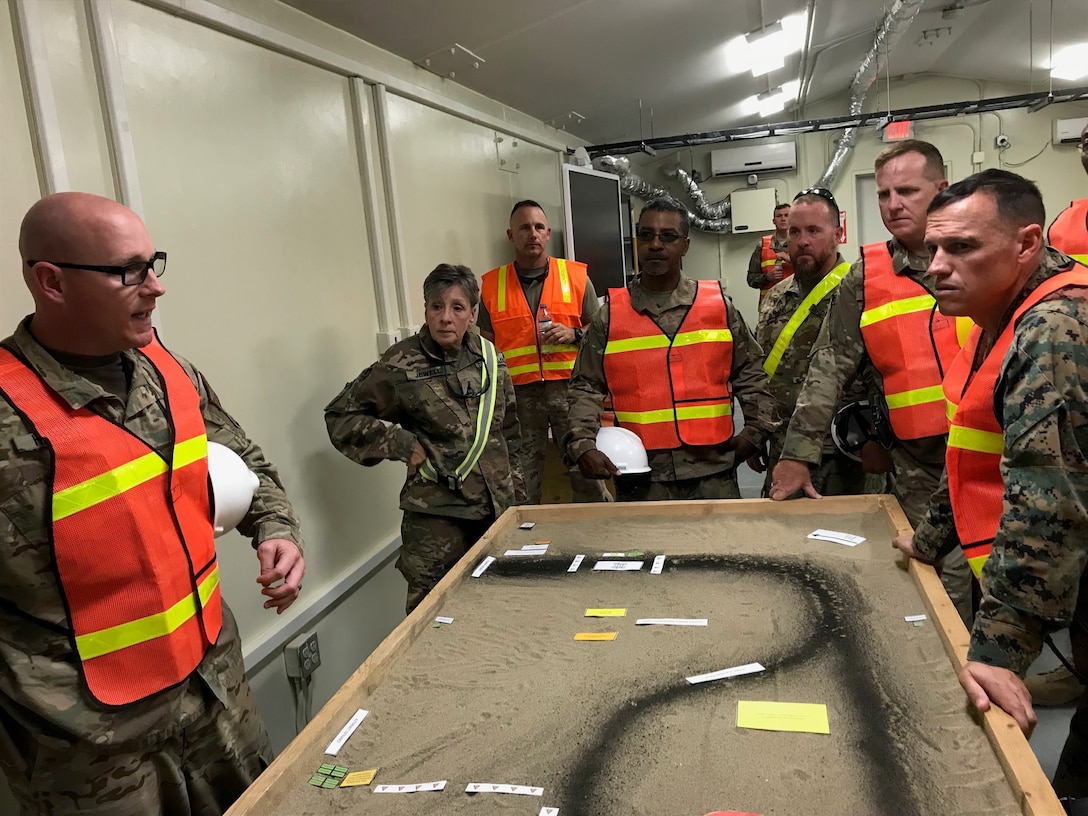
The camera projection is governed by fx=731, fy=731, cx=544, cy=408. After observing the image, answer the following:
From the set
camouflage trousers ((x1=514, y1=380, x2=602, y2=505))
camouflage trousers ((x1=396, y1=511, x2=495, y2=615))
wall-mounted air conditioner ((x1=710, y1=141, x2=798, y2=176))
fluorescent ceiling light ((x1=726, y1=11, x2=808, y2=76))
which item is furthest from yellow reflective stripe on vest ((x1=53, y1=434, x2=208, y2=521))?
→ wall-mounted air conditioner ((x1=710, y1=141, x2=798, y2=176))

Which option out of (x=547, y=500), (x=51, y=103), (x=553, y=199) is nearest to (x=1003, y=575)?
(x=51, y=103)

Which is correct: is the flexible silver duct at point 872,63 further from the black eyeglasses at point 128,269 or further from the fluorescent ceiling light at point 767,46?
the black eyeglasses at point 128,269

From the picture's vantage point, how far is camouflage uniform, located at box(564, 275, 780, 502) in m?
2.45

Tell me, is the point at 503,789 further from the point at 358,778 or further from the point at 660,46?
the point at 660,46

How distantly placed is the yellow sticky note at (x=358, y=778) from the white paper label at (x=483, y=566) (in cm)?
70

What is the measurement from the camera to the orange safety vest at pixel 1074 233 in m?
2.22

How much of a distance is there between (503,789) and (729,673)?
45 cm

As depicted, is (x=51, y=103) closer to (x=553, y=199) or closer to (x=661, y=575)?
(x=661, y=575)

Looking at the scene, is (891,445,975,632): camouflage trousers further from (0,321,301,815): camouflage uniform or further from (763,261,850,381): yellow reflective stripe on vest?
(0,321,301,815): camouflage uniform

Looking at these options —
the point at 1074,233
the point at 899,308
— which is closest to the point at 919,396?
the point at 899,308

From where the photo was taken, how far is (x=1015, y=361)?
1228 mm

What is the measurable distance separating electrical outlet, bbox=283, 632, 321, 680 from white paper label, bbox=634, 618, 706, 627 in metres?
1.40

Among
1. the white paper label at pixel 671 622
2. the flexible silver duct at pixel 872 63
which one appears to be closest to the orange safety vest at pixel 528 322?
the white paper label at pixel 671 622

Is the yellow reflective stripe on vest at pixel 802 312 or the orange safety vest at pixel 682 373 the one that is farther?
the yellow reflective stripe on vest at pixel 802 312
